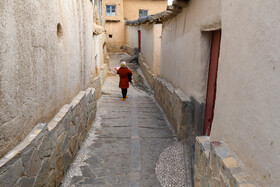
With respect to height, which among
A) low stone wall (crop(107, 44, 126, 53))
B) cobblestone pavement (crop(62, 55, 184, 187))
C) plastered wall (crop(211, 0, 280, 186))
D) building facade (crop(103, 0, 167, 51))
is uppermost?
building facade (crop(103, 0, 167, 51))

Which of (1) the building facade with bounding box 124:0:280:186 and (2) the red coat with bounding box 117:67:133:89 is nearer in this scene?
(1) the building facade with bounding box 124:0:280:186

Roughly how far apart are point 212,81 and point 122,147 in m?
2.38

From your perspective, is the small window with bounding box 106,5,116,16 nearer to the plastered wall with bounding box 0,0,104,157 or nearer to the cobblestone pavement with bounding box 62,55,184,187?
the cobblestone pavement with bounding box 62,55,184,187

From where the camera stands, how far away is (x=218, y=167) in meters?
2.50

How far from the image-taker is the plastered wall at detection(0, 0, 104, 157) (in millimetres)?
2266

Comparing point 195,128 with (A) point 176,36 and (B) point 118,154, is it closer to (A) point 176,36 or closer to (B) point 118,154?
(B) point 118,154

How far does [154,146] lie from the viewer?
17.1ft

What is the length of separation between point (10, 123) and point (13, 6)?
45.0 inches

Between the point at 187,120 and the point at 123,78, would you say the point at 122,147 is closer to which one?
the point at 187,120

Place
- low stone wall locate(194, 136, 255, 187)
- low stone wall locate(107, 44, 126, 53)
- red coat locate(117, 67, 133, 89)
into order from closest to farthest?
low stone wall locate(194, 136, 255, 187)
red coat locate(117, 67, 133, 89)
low stone wall locate(107, 44, 126, 53)

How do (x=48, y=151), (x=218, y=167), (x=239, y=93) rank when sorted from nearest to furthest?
(x=239, y=93) < (x=218, y=167) < (x=48, y=151)

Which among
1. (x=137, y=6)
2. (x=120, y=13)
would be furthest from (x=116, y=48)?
(x=137, y=6)

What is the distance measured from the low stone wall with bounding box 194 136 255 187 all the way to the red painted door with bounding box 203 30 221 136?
2.84 ft

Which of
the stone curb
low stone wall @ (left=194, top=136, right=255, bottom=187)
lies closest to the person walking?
the stone curb
